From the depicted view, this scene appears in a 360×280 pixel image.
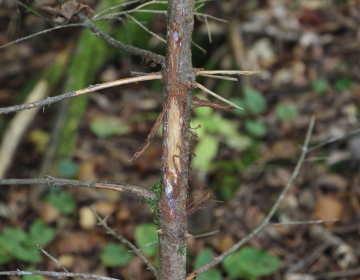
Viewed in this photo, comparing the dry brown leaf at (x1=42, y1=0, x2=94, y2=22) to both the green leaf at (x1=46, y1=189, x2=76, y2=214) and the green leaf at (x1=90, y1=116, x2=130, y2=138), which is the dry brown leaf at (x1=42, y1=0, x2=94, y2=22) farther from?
the green leaf at (x1=90, y1=116, x2=130, y2=138)

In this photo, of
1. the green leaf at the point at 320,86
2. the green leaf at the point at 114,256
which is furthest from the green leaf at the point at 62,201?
the green leaf at the point at 320,86

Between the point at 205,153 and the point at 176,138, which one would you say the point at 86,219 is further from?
the point at 176,138

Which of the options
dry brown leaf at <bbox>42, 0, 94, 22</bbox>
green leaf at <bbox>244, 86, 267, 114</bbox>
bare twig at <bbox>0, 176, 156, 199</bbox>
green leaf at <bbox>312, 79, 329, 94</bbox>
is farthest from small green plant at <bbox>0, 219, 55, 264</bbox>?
green leaf at <bbox>312, 79, 329, 94</bbox>

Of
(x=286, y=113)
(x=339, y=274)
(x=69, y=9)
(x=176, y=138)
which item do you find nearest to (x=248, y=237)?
(x=176, y=138)

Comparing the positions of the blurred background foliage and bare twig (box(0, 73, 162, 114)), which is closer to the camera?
bare twig (box(0, 73, 162, 114))

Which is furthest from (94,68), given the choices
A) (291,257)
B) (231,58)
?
(291,257)

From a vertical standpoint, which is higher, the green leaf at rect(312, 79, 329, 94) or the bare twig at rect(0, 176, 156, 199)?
the green leaf at rect(312, 79, 329, 94)

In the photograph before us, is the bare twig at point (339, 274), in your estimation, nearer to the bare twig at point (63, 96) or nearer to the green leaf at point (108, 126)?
the bare twig at point (63, 96)

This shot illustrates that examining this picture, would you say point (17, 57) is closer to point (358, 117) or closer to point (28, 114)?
point (28, 114)
